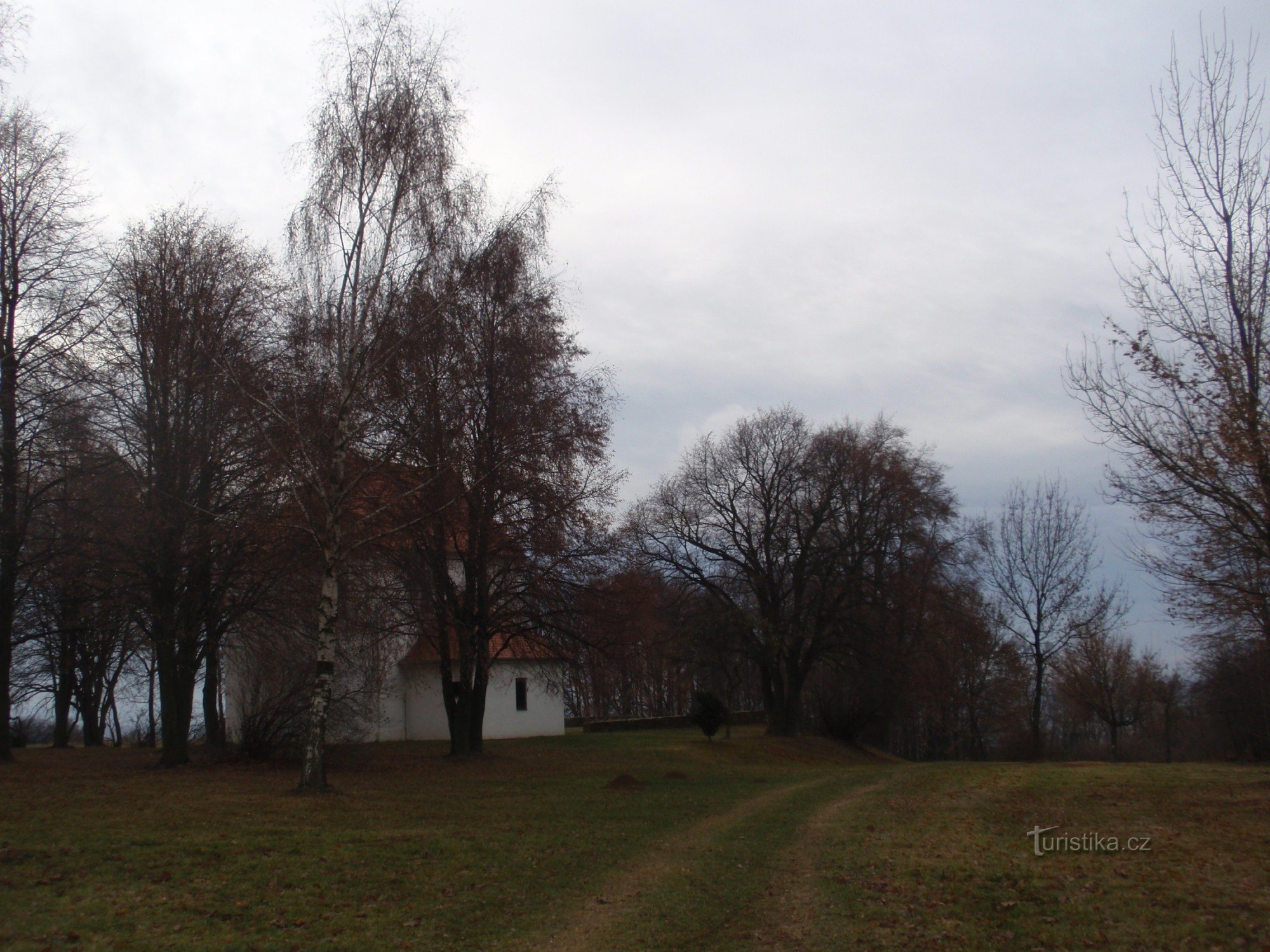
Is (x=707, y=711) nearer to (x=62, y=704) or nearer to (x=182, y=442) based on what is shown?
(x=182, y=442)

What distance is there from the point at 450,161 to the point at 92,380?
800 centimetres

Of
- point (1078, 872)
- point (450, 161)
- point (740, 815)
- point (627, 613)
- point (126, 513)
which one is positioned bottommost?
point (740, 815)

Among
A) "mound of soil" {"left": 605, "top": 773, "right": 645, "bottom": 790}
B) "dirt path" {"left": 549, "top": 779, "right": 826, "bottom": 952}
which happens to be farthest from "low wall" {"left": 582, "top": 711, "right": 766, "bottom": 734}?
"dirt path" {"left": 549, "top": 779, "right": 826, "bottom": 952}

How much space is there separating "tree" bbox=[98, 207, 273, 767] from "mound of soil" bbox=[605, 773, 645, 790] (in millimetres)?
9162

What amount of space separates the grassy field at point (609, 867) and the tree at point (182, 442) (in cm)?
345

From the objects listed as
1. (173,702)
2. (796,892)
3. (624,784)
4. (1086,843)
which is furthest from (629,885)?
(173,702)

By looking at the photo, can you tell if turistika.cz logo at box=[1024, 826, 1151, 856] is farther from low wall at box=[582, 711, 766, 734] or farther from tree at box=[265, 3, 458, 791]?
low wall at box=[582, 711, 766, 734]

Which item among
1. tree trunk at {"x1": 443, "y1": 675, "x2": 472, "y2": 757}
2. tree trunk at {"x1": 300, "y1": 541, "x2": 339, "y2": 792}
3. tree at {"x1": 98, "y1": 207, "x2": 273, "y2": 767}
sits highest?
tree at {"x1": 98, "y1": 207, "x2": 273, "y2": 767}

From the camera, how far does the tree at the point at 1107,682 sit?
42.3 meters

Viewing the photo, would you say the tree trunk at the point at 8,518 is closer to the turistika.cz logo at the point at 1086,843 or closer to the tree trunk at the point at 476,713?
the tree trunk at the point at 476,713

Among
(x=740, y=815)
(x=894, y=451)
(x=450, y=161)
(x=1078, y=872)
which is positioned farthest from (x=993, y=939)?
(x=894, y=451)

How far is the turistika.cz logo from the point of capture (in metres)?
10.7

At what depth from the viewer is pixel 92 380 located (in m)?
16.6

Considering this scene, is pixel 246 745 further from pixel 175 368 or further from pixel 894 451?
pixel 894 451
